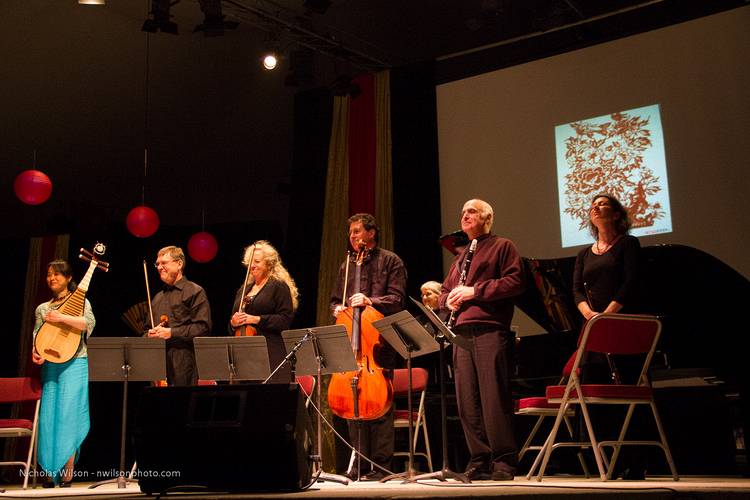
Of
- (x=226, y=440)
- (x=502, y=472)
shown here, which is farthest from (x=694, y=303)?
(x=226, y=440)

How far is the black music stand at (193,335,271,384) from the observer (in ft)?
15.3

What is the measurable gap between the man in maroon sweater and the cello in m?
0.48

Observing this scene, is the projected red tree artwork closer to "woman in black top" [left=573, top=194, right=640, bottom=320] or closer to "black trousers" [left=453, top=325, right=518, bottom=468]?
"woman in black top" [left=573, top=194, right=640, bottom=320]

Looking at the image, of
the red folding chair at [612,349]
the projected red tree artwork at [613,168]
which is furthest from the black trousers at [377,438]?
the projected red tree artwork at [613,168]

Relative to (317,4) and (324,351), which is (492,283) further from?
(317,4)

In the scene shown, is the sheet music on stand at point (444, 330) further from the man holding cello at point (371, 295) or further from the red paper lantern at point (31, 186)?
the red paper lantern at point (31, 186)

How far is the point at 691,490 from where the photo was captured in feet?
8.87

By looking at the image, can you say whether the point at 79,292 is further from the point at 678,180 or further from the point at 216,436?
the point at 678,180

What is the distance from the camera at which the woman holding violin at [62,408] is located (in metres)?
5.86

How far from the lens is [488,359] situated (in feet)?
13.8

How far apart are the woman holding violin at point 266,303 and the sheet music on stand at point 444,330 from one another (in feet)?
4.34

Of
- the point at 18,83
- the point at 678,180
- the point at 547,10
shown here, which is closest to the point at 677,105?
the point at 678,180

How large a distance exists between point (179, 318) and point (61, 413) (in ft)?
4.15

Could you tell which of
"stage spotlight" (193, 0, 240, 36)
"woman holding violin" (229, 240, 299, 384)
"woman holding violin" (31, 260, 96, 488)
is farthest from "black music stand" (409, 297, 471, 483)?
"stage spotlight" (193, 0, 240, 36)
